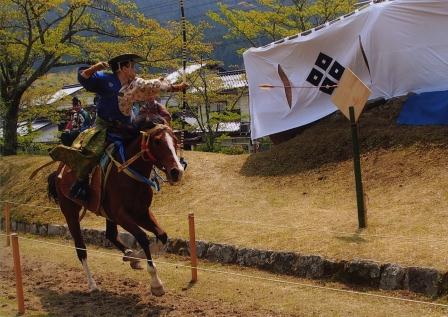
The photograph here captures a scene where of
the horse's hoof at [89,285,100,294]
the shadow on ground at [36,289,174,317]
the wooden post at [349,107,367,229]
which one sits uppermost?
the wooden post at [349,107,367,229]

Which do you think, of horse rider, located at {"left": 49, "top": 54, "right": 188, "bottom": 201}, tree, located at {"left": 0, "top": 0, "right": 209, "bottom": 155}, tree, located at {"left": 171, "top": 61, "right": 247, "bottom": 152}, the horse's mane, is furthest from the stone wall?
tree, located at {"left": 171, "top": 61, "right": 247, "bottom": 152}

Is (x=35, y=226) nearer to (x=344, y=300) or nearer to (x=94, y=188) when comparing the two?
(x=94, y=188)

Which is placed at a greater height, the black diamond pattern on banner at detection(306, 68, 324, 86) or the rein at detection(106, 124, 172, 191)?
the black diamond pattern on banner at detection(306, 68, 324, 86)

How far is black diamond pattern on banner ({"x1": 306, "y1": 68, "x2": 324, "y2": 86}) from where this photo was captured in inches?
489

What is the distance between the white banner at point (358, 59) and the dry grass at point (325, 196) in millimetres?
627

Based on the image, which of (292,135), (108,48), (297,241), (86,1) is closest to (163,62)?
(108,48)

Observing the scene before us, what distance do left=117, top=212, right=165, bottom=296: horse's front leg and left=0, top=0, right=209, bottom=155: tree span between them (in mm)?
12948

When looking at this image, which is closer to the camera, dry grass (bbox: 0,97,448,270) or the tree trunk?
dry grass (bbox: 0,97,448,270)

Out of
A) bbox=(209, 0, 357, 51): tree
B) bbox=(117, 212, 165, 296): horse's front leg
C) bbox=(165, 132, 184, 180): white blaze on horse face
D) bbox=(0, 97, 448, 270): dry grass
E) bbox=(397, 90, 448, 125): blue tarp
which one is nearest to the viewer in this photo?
bbox=(165, 132, 184, 180): white blaze on horse face

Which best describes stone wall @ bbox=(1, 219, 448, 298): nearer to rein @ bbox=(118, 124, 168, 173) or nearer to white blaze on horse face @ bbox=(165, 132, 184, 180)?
white blaze on horse face @ bbox=(165, 132, 184, 180)

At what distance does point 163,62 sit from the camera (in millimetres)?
19141

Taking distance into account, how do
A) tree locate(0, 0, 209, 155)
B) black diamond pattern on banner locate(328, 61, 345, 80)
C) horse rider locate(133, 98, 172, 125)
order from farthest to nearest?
1. tree locate(0, 0, 209, 155)
2. black diamond pattern on banner locate(328, 61, 345, 80)
3. horse rider locate(133, 98, 172, 125)

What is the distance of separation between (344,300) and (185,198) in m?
6.63

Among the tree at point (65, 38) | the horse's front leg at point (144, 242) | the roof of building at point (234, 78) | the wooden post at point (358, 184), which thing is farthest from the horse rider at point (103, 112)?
the roof of building at point (234, 78)
